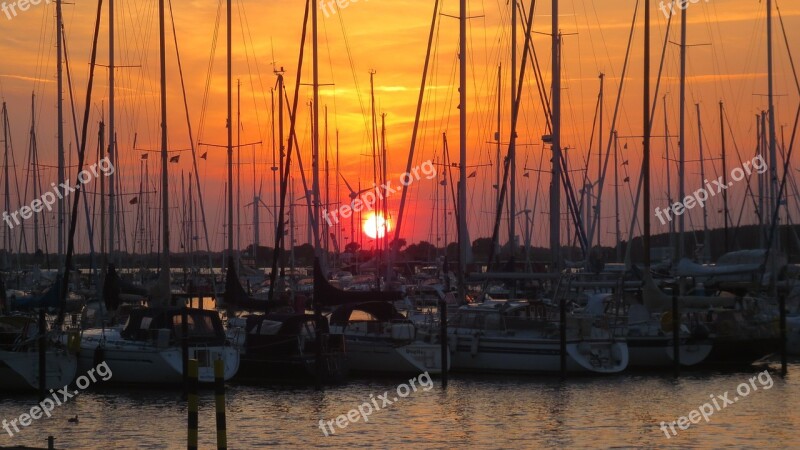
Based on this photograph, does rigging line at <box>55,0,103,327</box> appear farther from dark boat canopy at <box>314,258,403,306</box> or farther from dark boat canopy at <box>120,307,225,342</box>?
dark boat canopy at <box>314,258,403,306</box>

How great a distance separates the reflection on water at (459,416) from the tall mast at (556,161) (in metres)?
5.41

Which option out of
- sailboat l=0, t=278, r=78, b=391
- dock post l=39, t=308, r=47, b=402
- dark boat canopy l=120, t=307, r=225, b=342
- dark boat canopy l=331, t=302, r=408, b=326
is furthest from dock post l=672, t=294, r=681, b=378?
dock post l=39, t=308, r=47, b=402

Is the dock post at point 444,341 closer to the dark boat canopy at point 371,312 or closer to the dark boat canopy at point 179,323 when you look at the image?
the dark boat canopy at point 371,312

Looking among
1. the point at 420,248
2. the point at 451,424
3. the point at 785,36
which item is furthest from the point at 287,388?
the point at 420,248

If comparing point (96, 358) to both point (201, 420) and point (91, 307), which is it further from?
point (91, 307)

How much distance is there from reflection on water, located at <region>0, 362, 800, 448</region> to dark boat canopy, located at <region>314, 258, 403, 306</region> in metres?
2.85

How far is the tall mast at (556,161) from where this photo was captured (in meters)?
43.0

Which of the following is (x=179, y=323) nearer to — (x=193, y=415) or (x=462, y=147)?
(x=462, y=147)

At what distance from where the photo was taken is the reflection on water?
92.0 feet

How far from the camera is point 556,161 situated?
44.0 meters

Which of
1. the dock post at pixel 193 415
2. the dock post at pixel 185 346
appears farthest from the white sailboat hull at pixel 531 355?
the dock post at pixel 193 415

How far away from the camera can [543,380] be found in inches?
1550

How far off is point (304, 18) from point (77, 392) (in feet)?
61.0

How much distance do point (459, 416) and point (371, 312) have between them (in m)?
10.4
